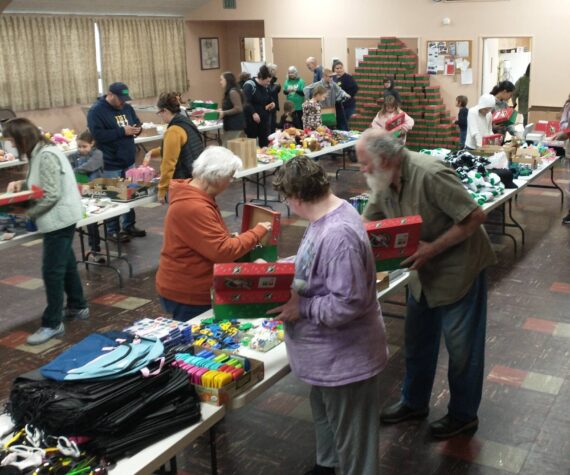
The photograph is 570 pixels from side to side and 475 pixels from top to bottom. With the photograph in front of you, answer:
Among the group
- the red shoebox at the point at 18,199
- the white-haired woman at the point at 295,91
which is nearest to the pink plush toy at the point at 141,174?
the red shoebox at the point at 18,199

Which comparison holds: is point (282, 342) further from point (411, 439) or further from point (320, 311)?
point (411, 439)

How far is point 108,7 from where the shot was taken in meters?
14.1

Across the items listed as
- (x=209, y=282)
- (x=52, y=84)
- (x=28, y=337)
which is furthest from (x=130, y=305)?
(x=52, y=84)

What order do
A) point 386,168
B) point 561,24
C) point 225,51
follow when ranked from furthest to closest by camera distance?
point 225,51 < point 561,24 < point 386,168

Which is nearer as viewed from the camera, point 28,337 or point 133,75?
point 28,337

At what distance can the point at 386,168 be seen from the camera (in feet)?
10.4

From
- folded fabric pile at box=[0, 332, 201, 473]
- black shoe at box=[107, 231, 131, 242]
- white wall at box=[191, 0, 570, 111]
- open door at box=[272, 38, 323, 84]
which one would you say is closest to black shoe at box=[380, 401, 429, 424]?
folded fabric pile at box=[0, 332, 201, 473]

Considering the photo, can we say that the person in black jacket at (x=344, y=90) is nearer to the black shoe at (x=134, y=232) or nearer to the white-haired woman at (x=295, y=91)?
the white-haired woman at (x=295, y=91)

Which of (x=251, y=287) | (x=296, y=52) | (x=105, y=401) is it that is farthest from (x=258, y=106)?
(x=105, y=401)

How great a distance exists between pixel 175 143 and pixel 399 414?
319 centimetres

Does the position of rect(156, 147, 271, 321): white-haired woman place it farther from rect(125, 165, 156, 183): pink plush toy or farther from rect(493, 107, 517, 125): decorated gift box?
rect(493, 107, 517, 125): decorated gift box

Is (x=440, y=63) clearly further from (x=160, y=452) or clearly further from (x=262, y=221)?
(x=160, y=452)

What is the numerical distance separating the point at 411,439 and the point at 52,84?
11.5 metres

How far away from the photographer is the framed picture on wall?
1688cm
